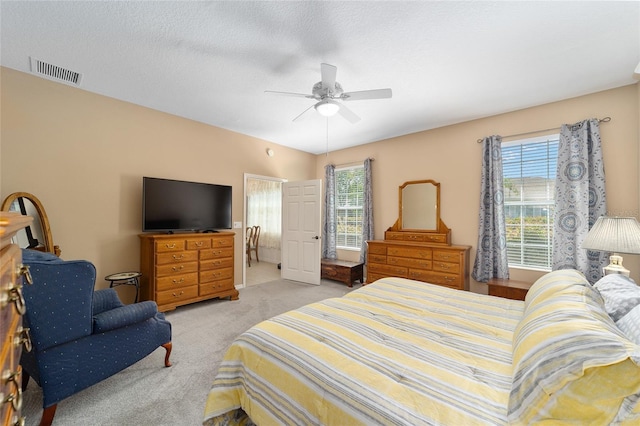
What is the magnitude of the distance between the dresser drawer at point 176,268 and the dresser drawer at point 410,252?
2964mm

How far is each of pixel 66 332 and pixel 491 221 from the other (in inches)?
177

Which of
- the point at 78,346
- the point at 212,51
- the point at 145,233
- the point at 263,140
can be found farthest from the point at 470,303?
the point at 263,140

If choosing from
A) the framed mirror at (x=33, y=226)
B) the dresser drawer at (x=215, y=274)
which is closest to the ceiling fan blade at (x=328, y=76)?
the dresser drawer at (x=215, y=274)

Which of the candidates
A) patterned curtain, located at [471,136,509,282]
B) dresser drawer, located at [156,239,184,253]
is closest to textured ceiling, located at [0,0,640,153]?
patterned curtain, located at [471,136,509,282]

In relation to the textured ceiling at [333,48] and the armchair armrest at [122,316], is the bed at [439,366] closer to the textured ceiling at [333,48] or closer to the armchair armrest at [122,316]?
the armchair armrest at [122,316]

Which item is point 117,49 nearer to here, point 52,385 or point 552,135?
point 52,385

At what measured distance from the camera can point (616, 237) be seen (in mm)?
2174

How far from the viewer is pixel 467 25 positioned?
1.95 meters

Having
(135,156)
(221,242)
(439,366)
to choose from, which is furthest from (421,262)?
(135,156)

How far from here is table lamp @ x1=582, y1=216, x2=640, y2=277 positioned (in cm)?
→ 210

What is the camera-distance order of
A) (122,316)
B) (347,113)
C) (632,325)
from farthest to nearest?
(347,113)
(122,316)
(632,325)

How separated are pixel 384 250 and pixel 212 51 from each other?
3490 mm

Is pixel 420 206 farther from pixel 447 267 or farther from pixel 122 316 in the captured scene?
pixel 122 316

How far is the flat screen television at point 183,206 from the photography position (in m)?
3.32
